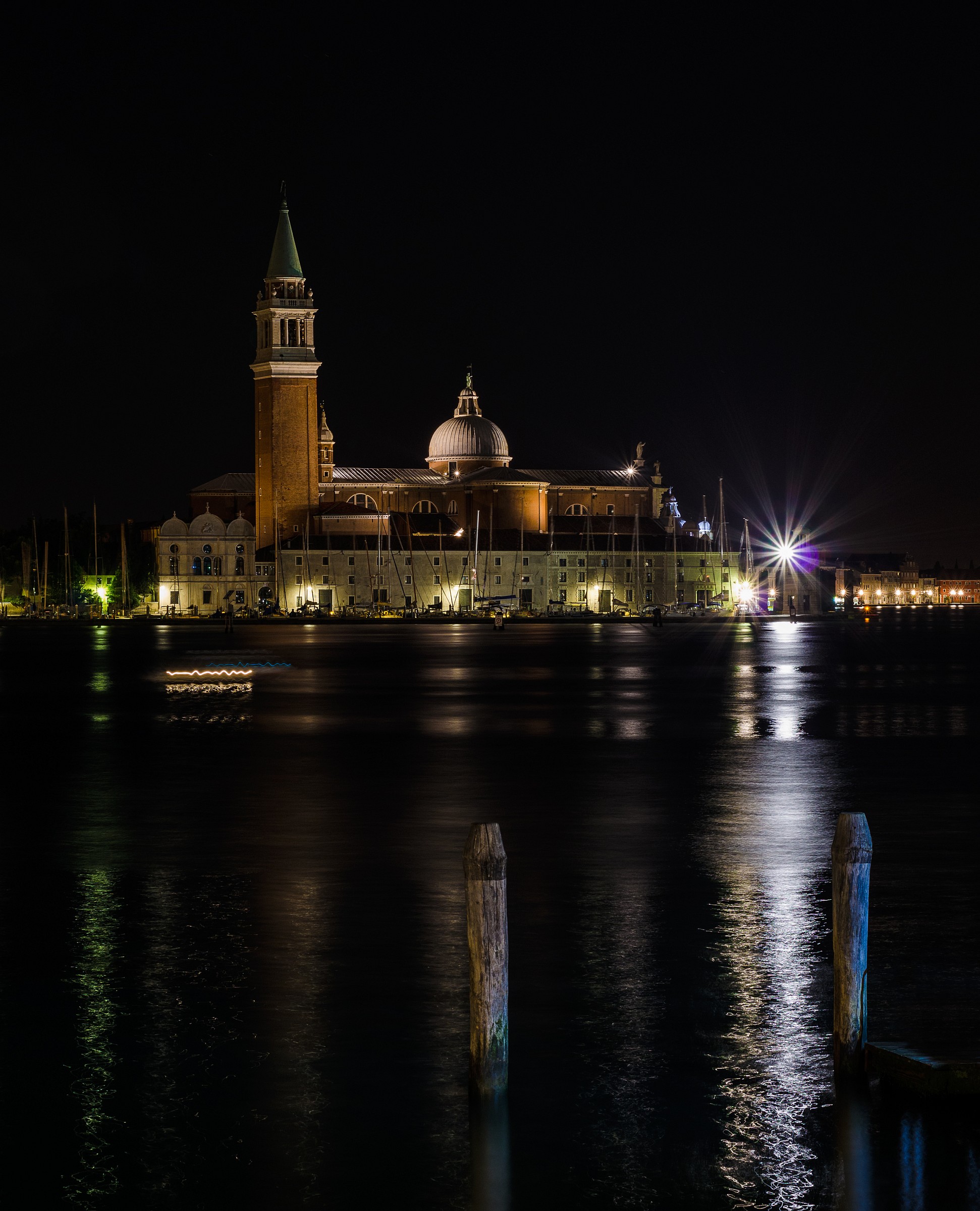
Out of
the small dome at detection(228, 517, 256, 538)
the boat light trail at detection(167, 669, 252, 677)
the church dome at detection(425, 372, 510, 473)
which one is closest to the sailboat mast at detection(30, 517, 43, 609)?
the small dome at detection(228, 517, 256, 538)

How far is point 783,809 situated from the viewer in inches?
724

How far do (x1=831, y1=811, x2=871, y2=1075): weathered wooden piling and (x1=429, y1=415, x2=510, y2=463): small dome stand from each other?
13567 centimetres

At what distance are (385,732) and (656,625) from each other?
7148 cm

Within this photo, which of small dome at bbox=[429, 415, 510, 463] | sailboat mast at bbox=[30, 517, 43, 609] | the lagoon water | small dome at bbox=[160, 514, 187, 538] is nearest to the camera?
the lagoon water

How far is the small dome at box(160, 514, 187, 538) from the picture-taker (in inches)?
5064

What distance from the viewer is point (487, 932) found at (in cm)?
746

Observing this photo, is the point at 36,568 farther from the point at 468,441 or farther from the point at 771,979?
the point at 771,979

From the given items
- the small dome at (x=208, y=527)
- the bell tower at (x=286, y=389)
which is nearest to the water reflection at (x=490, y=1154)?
the bell tower at (x=286, y=389)

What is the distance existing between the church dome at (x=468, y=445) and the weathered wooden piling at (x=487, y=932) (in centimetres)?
13593

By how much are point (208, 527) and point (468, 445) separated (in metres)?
25.0

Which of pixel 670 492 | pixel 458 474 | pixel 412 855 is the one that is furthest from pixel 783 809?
pixel 670 492

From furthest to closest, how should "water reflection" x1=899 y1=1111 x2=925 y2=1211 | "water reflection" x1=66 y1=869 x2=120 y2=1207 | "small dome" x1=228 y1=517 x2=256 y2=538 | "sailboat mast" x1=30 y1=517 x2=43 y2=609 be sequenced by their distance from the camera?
1. "sailboat mast" x1=30 y1=517 x2=43 y2=609
2. "small dome" x1=228 y1=517 x2=256 y2=538
3. "water reflection" x1=66 y1=869 x2=120 y2=1207
4. "water reflection" x1=899 y1=1111 x2=925 y2=1211

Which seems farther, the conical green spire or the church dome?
the church dome

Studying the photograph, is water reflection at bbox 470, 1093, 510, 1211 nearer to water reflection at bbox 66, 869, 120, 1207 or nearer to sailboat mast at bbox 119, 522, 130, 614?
water reflection at bbox 66, 869, 120, 1207
